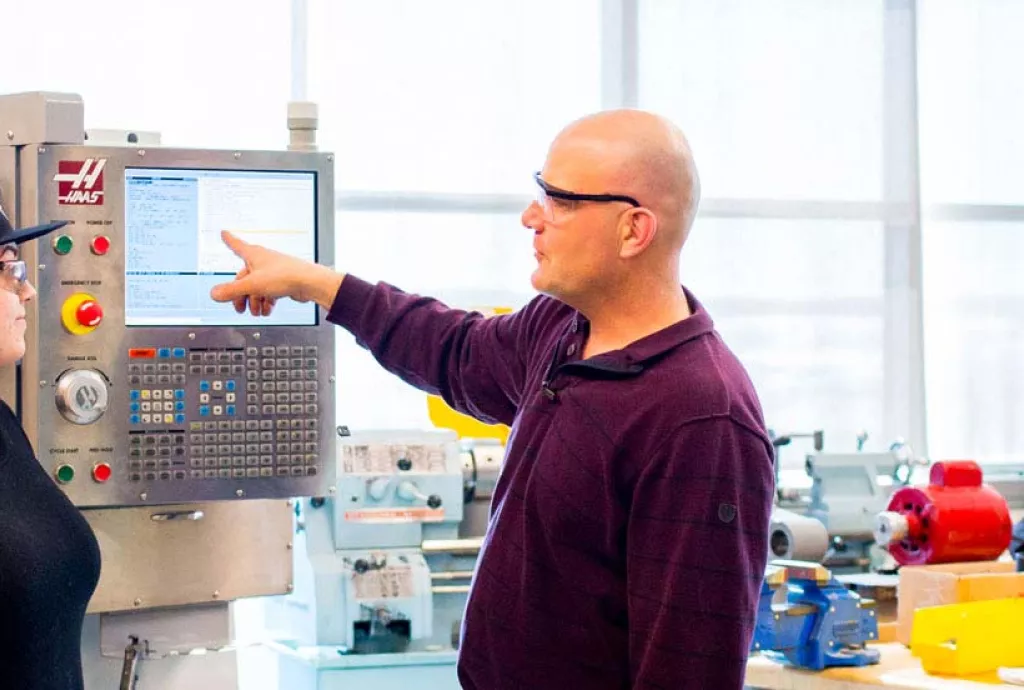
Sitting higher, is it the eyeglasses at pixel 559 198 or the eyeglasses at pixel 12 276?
the eyeglasses at pixel 559 198

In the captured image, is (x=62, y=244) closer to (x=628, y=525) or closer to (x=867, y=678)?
(x=628, y=525)

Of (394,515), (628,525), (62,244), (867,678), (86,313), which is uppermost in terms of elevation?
(62,244)

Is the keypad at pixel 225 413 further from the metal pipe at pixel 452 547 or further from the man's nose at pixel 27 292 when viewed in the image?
the metal pipe at pixel 452 547

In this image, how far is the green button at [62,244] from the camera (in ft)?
7.07

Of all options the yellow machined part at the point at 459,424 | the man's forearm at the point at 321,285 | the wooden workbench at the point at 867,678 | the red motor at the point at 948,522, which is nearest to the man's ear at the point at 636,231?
the man's forearm at the point at 321,285

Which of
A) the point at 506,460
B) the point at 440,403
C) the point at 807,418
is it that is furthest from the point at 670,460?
the point at 807,418

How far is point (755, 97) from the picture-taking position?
4.95 metres

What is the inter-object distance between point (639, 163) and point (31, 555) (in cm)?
90

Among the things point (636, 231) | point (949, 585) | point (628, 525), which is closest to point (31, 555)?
point (628, 525)

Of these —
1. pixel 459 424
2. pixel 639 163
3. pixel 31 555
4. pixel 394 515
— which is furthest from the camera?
pixel 459 424

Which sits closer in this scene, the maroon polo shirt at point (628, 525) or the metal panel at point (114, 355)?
the maroon polo shirt at point (628, 525)

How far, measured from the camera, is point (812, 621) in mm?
2703

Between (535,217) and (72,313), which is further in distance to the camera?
(72,313)

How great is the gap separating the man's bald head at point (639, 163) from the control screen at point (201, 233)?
0.52 meters
